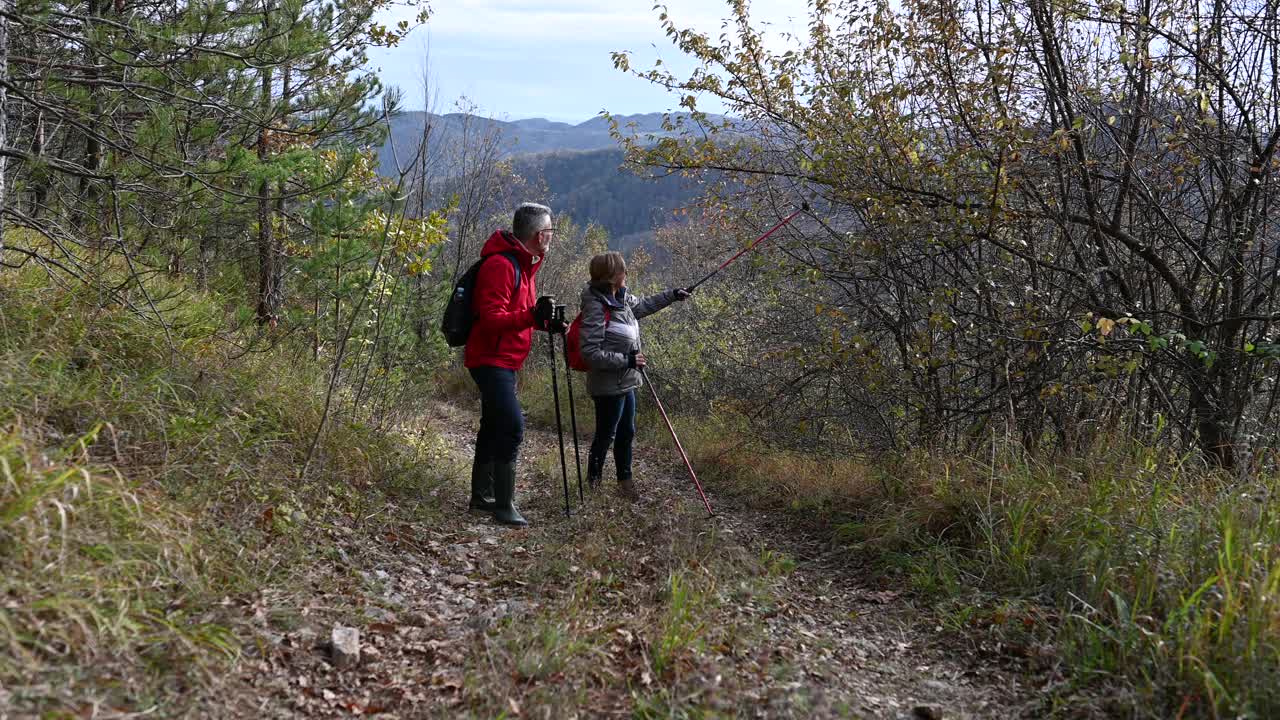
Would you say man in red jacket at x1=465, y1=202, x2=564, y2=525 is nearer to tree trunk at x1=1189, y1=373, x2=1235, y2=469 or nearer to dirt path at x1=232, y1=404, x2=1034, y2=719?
dirt path at x1=232, y1=404, x2=1034, y2=719

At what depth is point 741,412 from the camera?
327 inches

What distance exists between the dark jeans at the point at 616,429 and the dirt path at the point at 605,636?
35.6 inches

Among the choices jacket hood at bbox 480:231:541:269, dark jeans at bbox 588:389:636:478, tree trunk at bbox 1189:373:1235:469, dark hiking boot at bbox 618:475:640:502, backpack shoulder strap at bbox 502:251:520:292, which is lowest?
dark hiking boot at bbox 618:475:640:502

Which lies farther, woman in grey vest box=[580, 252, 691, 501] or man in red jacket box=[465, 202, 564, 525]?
woman in grey vest box=[580, 252, 691, 501]

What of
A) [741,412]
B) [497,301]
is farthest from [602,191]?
[497,301]

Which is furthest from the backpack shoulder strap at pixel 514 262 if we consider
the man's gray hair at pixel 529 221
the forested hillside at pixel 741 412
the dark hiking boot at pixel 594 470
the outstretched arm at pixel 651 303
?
the dark hiking boot at pixel 594 470

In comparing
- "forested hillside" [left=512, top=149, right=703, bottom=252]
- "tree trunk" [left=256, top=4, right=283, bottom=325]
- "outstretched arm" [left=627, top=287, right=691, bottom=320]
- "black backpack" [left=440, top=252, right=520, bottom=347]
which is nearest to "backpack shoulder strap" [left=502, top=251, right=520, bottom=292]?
"black backpack" [left=440, top=252, right=520, bottom=347]

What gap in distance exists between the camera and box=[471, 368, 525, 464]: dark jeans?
5.37 m

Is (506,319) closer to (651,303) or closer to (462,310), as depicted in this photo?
(462,310)

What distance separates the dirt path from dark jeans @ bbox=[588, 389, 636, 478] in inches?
35.6

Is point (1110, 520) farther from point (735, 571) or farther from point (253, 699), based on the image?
point (253, 699)

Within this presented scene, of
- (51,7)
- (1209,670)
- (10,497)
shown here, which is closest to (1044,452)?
(1209,670)

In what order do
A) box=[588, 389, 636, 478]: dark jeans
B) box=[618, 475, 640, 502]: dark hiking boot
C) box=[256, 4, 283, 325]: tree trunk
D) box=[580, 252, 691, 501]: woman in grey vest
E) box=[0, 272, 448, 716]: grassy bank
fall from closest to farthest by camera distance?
box=[0, 272, 448, 716]: grassy bank
box=[580, 252, 691, 501]: woman in grey vest
box=[588, 389, 636, 478]: dark jeans
box=[618, 475, 640, 502]: dark hiking boot
box=[256, 4, 283, 325]: tree trunk

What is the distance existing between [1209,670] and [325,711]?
328 centimetres
